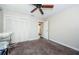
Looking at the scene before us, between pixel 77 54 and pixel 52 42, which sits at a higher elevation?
pixel 52 42

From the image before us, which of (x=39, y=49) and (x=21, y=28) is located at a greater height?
(x=21, y=28)

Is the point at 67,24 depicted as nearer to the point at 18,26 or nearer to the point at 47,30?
the point at 47,30

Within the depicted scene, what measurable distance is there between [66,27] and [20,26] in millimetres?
510

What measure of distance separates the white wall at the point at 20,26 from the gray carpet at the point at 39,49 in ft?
0.21

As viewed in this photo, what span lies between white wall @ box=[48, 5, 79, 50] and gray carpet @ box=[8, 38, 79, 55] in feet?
0.19

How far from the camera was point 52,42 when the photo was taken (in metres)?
1.20

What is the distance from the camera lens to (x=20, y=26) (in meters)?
1.18

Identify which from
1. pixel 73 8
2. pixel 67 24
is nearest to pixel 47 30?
pixel 67 24

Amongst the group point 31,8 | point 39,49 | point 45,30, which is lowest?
point 39,49

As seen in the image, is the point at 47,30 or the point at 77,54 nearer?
the point at 77,54

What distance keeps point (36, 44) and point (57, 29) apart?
0.29 meters

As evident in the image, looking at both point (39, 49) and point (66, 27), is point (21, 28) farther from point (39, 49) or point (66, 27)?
point (66, 27)

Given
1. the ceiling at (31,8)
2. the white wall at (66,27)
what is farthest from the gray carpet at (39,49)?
the ceiling at (31,8)

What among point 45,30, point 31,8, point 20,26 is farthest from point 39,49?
point 31,8
